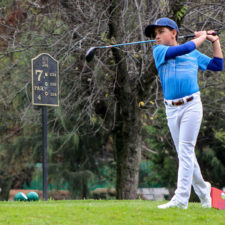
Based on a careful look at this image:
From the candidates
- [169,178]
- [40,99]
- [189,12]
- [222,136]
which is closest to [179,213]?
[40,99]

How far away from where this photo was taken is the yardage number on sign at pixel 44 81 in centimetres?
941

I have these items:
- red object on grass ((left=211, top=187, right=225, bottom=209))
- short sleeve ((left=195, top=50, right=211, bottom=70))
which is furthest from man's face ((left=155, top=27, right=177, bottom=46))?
red object on grass ((left=211, top=187, right=225, bottom=209))

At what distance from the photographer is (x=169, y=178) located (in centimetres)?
1684

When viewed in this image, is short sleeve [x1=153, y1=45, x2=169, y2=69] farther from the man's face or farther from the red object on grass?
the red object on grass

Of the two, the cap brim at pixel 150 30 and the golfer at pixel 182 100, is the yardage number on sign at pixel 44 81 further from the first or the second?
the golfer at pixel 182 100

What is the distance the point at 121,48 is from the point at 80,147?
26.6ft

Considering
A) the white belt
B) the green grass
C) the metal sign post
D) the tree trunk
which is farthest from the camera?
the tree trunk

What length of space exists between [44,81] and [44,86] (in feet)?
0.33

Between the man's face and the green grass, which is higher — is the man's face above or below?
above

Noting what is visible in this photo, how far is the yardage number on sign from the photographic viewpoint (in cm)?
941

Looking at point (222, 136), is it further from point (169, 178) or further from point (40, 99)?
point (40, 99)

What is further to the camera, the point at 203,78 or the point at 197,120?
the point at 203,78

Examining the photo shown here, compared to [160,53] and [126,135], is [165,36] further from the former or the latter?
[126,135]

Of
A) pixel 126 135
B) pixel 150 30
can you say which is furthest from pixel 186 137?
pixel 126 135
